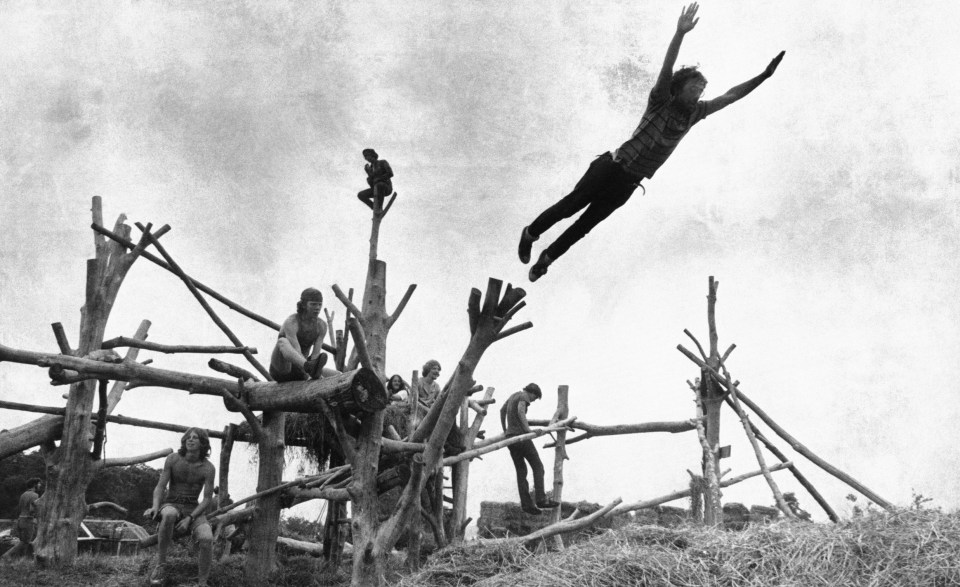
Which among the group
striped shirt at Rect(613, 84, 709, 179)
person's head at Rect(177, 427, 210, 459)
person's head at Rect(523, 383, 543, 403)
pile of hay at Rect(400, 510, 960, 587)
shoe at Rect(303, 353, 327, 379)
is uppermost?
striped shirt at Rect(613, 84, 709, 179)

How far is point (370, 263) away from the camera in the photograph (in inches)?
361

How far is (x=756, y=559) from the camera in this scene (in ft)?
22.7

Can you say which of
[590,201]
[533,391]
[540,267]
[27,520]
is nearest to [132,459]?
[27,520]

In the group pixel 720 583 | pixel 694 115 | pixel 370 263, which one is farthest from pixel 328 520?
pixel 694 115

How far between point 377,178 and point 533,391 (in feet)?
13.1

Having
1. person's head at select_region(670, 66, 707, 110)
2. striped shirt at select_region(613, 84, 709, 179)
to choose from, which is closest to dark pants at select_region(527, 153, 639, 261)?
striped shirt at select_region(613, 84, 709, 179)

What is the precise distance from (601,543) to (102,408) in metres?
7.20

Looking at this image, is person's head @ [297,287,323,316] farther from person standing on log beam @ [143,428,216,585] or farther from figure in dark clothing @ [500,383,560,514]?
figure in dark clothing @ [500,383,560,514]

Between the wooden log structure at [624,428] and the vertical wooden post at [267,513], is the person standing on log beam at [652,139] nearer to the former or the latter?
the vertical wooden post at [267,513]

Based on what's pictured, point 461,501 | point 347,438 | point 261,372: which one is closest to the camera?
point 347,438

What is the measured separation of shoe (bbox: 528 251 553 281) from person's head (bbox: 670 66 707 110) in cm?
166

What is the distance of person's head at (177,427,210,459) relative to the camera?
984cm

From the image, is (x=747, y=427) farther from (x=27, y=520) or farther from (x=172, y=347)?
(x=27, y=520)

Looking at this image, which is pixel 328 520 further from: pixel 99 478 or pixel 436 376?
pixel 99 478
